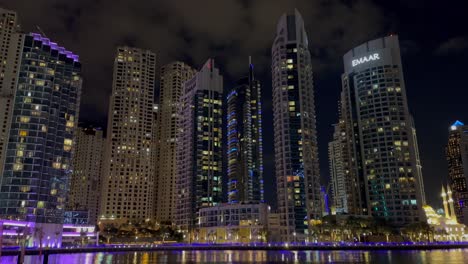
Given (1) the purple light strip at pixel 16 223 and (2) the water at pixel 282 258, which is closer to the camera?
(2) the water at pixel 282 258

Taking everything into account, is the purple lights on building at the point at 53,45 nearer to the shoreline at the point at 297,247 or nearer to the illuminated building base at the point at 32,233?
the illuminated building base at the point at 32,233

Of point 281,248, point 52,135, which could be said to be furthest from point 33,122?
point 281,248

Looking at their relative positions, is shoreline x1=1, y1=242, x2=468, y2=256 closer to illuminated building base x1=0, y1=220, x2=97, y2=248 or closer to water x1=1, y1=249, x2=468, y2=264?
illuminated building base x1=0, y1=220, x2=97, y2=248

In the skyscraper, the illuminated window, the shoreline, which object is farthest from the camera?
the illuminated window

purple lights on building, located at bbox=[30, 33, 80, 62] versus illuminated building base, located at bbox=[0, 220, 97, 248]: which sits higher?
purple lights on building, located at bbox=[30, 33, 80, 62]

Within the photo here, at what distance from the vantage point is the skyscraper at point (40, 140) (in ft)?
528

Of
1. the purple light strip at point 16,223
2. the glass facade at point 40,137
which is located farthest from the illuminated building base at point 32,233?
the glass facade at point 40,137

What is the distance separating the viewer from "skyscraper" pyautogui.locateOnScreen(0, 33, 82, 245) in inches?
6334

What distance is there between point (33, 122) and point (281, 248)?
117 m

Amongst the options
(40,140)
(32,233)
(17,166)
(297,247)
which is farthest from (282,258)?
(17,166)

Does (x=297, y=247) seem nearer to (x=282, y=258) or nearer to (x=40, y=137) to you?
(x=282, y=258)

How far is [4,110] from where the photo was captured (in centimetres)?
19138

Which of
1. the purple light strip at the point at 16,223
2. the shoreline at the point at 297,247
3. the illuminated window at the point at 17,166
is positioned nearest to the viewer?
the purple light strip at the point at 16,223

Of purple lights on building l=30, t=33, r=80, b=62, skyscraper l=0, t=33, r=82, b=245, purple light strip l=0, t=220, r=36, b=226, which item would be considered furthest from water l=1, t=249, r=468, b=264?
purple lights on building l=30, t=33, r=80, b=62
